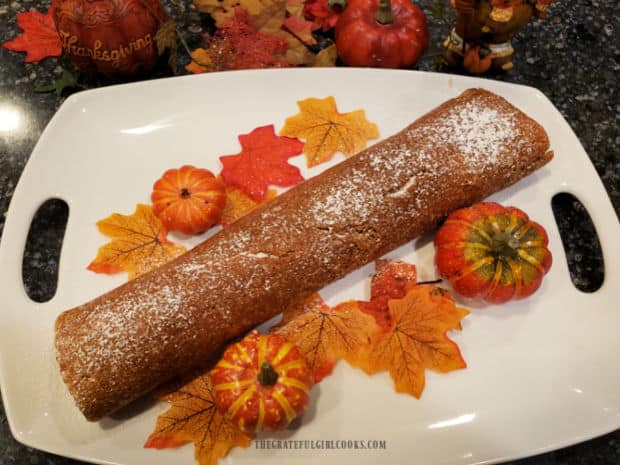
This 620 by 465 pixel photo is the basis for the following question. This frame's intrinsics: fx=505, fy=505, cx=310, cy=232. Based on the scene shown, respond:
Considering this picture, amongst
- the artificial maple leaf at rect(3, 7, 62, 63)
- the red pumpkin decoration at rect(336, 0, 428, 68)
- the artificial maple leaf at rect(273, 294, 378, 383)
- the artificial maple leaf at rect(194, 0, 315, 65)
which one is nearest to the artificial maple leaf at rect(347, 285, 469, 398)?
the artificial maple leaf at rect(273, 294, 378, 383)

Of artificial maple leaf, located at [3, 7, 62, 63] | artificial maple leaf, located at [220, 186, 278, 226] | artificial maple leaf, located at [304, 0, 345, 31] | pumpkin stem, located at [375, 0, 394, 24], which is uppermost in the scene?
pumpkin stem, located at [375, 0, 394, 24]

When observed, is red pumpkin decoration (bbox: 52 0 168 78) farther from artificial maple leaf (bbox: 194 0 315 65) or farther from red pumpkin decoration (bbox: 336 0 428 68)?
red pumpkin decoration (bbox: 336 0 428 68)

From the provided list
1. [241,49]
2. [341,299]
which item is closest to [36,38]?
[241,49]

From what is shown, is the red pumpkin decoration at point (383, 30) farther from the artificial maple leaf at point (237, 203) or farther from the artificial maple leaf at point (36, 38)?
the artificial maple leaf at point (36, 38)

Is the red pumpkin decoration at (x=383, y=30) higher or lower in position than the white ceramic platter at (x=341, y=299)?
higher

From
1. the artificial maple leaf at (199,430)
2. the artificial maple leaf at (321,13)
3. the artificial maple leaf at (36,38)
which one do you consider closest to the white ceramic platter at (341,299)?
the artificial maple leaf at (199,430)

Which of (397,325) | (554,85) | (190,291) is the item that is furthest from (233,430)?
(554,85)

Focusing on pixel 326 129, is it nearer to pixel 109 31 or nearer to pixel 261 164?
pixel 261 164
